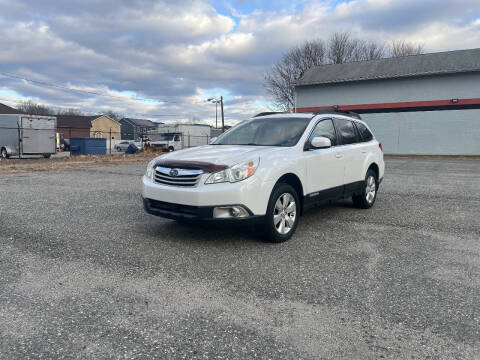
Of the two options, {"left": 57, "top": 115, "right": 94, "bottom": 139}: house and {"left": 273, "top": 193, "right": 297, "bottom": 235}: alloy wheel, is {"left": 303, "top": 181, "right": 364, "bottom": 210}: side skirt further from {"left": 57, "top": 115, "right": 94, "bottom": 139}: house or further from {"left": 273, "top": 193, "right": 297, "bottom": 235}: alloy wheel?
{"left": 57, "top": 115, "right": 94, "bottom": 139}: house

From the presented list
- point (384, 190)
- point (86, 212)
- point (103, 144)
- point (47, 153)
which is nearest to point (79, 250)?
point (86, 212)

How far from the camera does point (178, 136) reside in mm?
33250

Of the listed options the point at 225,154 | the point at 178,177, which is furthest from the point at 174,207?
the point at 225,154

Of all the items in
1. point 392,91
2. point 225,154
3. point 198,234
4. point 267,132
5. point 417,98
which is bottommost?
point 198,234

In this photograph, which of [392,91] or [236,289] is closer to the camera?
[236,289]

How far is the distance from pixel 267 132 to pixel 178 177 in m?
1.80

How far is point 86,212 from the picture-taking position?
6418 mm

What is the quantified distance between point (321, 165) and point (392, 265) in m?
1.91

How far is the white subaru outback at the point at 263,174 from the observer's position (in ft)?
13.9

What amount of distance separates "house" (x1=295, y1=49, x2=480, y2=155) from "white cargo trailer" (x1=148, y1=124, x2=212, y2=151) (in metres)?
11.8

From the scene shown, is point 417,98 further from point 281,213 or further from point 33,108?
point 33,108

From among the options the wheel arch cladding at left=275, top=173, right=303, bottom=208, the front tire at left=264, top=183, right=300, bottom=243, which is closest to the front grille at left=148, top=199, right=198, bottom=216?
the front tire at left=264, top=183, right=300, bottom=243

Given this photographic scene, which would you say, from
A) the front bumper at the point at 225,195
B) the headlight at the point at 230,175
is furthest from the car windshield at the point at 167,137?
the headlight at the point at 230,175

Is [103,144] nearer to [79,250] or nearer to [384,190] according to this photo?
[384,190]
